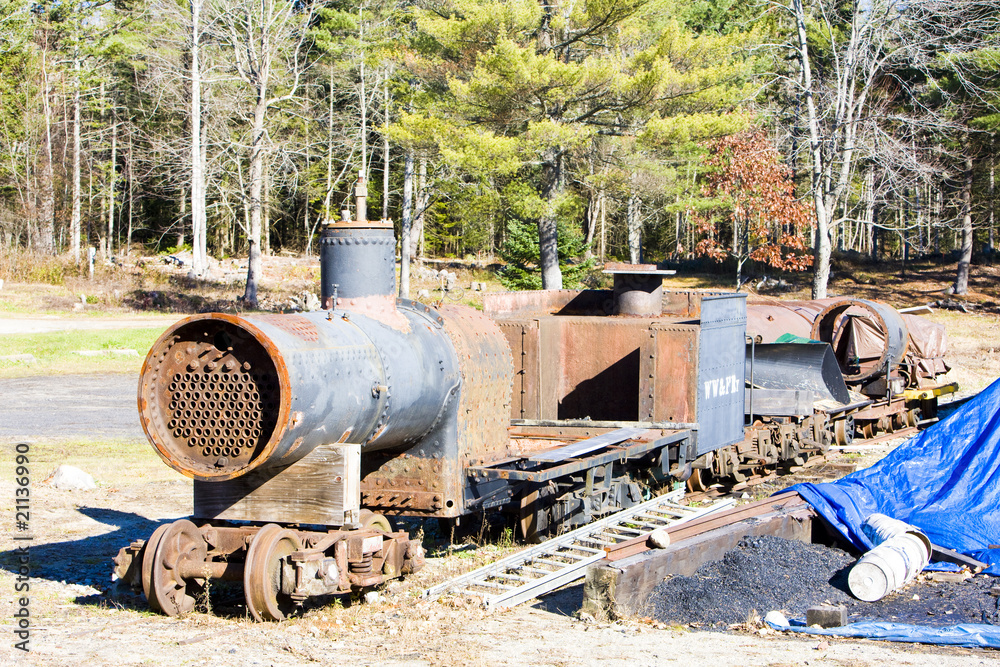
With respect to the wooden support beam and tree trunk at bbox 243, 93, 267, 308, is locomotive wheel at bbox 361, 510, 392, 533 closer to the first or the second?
the wooden support beam

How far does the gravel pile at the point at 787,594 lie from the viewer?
24.4ft

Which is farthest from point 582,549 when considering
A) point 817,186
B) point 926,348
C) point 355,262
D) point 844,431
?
point 817,186

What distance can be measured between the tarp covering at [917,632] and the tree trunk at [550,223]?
68.0 feet

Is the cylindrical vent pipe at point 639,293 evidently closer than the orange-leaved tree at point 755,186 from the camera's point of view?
Yes

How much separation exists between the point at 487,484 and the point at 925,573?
382 centimetres

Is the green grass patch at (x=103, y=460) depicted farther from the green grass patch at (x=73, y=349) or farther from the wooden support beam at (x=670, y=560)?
the green grass patch at (x=73, y=349)

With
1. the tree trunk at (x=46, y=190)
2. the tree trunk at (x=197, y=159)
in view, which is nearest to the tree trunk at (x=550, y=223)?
the tree trunk at (x=197, y=159)

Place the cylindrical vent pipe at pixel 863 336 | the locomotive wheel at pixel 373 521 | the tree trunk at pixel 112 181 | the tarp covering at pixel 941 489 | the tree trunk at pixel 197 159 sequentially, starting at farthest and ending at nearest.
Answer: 1. the tree trunk at pixel 112 181
2. the tree trunk at pixel 197 159
3. the cylindrical vent pipe at pixel 863 336
4. the tarp covering at pixel 941 489
5. the locomotive wheel at pixel 373 521

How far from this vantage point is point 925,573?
28.8 ft

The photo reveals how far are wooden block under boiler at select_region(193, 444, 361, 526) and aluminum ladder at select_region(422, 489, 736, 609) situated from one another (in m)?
1.13

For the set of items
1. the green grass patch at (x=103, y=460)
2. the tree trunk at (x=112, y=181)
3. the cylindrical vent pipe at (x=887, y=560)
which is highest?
the tree trunk at (x=112, y=181)

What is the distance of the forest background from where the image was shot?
2553 cm

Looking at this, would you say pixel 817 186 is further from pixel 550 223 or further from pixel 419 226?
pixel 419 226

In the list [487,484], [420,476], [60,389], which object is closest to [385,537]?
[420,476]
